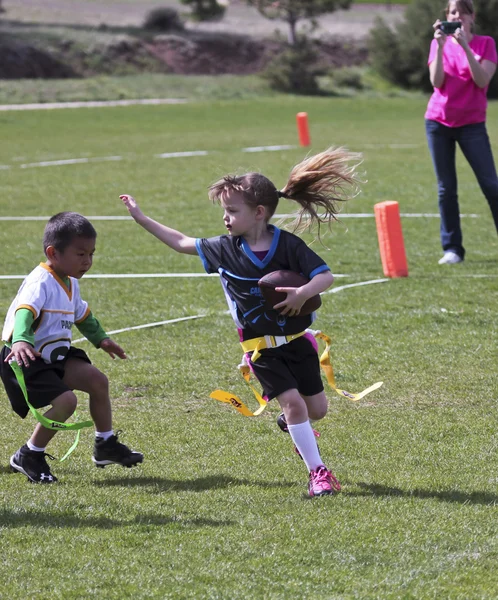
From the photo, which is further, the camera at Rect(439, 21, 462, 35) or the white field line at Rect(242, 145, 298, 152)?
the white field line at Rect(242, 145, 298, 152)

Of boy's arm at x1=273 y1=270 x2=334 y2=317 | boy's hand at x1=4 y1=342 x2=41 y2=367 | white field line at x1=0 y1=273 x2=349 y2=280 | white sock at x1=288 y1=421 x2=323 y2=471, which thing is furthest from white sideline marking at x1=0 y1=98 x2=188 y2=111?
white sock at x1=288 y1=421 x2=323 y2=471

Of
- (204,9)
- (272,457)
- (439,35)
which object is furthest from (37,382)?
(204,9)

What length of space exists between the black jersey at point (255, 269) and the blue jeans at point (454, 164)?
17.0ft

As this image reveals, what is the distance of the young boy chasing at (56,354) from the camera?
5.25 metres

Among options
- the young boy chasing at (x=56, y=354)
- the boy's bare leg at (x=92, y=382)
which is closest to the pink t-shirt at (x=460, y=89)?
the young boy chasing at (x=56, y=354)

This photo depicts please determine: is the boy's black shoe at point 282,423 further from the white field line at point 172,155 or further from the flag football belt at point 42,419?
the white field line at point 172,155

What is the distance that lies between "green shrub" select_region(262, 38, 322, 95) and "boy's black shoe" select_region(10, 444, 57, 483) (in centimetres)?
3841

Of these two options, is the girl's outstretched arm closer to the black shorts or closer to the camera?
the black shorts

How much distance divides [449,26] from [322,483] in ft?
19.7

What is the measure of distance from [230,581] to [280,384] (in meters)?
1.41

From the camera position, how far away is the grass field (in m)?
4.05

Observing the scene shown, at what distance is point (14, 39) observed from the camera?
152 ft

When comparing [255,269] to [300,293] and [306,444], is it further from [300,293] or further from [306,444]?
[306,444]

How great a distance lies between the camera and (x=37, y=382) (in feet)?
17.3
